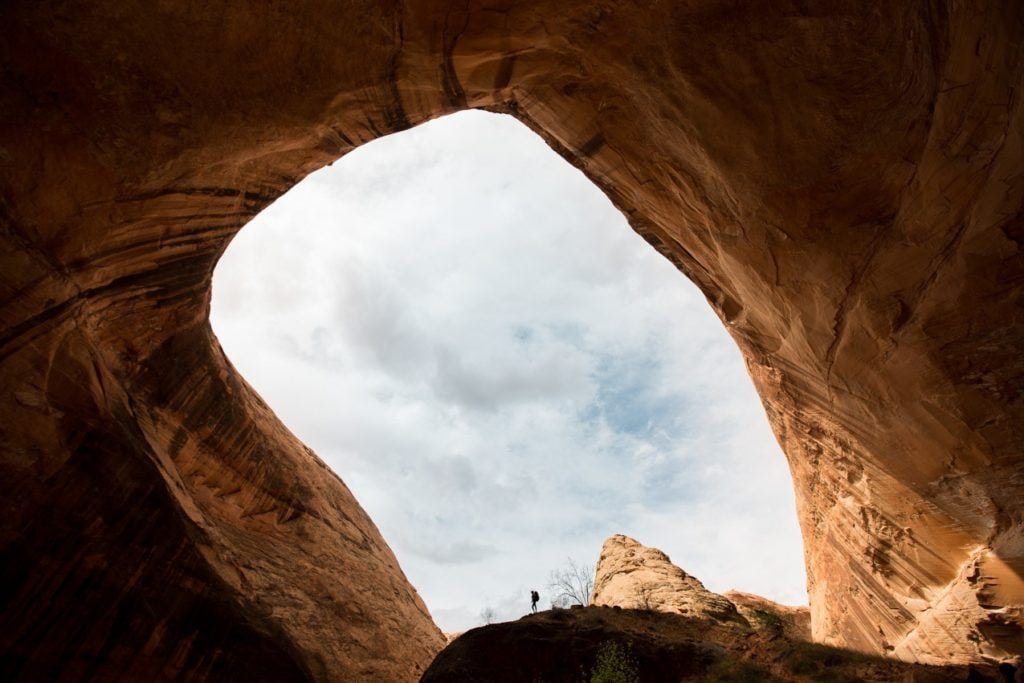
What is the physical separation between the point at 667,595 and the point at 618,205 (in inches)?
582

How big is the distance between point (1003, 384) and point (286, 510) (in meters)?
16.3

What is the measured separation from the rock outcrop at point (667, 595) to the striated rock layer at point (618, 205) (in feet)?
21.7

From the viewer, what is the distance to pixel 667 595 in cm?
1920

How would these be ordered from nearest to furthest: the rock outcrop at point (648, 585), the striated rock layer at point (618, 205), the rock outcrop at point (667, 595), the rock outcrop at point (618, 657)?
the striated rock layer at point (618, 205)
the rock outcrop at point (618, 657)
the rock outcrop at point (667, 595)
the rock outcrop at point (648, 585)

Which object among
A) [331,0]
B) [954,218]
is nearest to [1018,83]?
[954,218]

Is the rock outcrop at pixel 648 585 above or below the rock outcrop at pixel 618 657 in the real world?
above

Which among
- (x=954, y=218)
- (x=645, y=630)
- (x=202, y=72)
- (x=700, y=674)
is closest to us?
(x=954, y=218)

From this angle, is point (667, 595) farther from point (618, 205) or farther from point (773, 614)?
point (618, 205)

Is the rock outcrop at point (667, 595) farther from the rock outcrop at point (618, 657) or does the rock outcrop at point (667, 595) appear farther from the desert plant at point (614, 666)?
the desert plant at point (614, 666)

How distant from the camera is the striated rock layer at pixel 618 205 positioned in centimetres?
624

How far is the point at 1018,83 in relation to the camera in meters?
5.73

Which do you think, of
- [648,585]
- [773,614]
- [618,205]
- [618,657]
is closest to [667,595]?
[648,585]

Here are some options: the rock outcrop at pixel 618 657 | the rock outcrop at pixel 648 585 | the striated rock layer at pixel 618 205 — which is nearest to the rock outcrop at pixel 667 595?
the rock outcrop at pixel 648 585

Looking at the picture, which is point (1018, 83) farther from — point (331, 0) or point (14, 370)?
point (14, 370)
